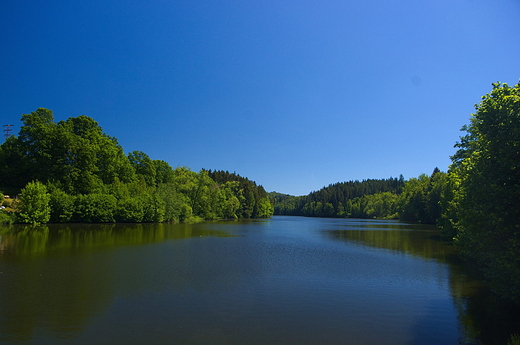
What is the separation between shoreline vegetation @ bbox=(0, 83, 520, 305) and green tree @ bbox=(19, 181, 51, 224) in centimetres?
13

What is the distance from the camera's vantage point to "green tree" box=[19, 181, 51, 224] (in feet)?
164

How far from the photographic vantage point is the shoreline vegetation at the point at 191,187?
11.2 meters

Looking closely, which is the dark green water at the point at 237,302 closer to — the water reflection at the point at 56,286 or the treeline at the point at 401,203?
the water reflection at the point at 56,286

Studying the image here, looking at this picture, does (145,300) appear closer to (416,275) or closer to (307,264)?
(307,264)

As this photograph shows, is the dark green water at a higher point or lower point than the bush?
lower

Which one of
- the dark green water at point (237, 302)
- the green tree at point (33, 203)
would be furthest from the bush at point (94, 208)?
the dark green water at point (237, 302)

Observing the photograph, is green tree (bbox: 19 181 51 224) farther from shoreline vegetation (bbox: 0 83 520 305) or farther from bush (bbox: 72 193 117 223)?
bush (bbox: 72 193 117 223)

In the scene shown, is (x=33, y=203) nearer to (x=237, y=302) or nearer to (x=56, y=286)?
(x=56, y=286)

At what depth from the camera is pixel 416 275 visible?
66.8 ft

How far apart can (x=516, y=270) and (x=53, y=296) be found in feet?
57.4

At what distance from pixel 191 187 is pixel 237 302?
7904cm

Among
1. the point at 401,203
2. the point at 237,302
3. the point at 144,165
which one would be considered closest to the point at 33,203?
the point at 144,165

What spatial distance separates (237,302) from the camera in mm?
13844

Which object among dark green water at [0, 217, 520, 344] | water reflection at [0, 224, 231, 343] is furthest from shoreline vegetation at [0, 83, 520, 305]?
water reflection at [0, 224, 231, 343]
